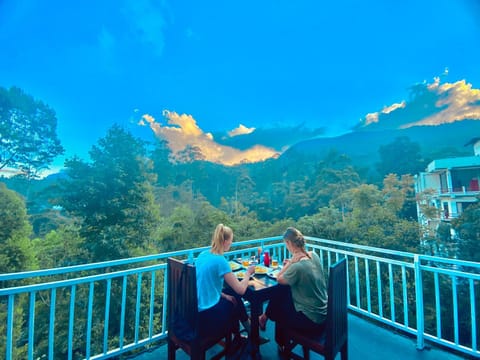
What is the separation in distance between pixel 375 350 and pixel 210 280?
6.31ft

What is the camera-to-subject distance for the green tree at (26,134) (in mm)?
12180

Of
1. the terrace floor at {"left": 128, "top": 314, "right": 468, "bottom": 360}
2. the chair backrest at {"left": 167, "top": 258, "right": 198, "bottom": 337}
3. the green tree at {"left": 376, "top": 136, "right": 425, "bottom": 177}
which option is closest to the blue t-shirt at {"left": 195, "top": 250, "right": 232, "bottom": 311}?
the chair backrest at {"left": 167, "top": 258, "right": 198, "bottom": 337}

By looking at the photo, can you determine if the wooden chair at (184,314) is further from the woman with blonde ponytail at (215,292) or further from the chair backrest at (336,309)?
the chair backrest at (336,309)

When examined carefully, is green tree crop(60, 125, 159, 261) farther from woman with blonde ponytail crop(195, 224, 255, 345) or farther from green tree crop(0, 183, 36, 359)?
woman with blonde ponytail crop(195, 224, 255, 345)

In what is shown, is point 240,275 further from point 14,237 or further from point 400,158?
point 400,158

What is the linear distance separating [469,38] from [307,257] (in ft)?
41.2

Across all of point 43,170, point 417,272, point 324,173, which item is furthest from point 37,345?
point 324,173

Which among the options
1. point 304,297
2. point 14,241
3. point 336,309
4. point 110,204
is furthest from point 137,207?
point 336,309

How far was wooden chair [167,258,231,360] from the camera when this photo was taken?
61.3 inches

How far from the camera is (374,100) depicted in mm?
15477

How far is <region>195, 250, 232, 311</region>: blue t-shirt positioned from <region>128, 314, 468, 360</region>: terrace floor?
90 cm

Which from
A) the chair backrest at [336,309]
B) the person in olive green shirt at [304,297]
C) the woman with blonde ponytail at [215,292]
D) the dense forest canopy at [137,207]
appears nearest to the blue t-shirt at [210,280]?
the woman with blonde ponytail at [215,292]

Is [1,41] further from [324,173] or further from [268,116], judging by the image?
[324,173]

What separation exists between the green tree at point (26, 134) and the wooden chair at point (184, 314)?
49.7ft
